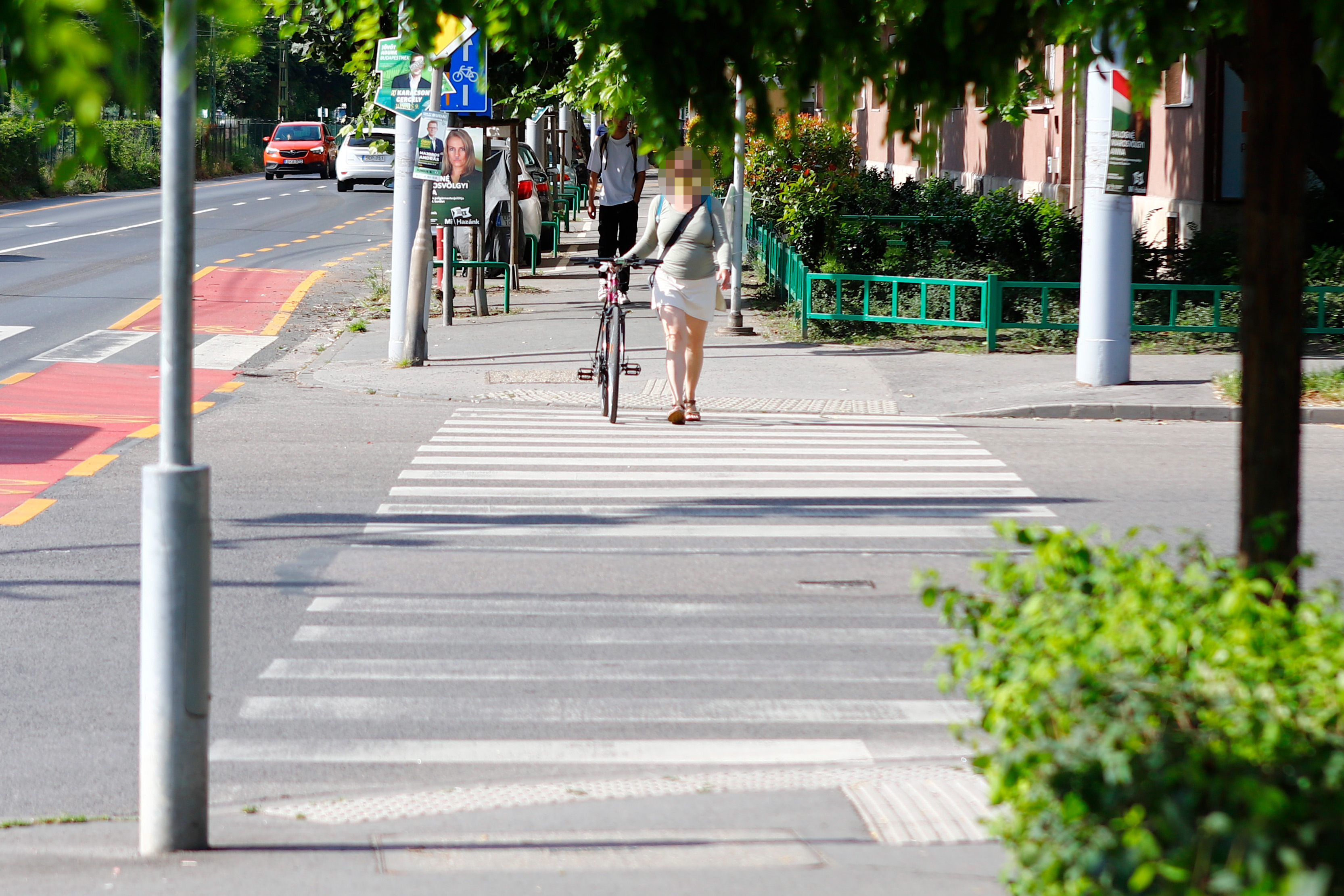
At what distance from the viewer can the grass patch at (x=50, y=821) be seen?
15.0 ft

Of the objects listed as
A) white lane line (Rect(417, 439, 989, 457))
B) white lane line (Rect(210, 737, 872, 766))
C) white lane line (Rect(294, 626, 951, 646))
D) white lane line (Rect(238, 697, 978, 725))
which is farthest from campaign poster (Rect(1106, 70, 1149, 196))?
white lane line (Rect(210, 737, 872, 766))

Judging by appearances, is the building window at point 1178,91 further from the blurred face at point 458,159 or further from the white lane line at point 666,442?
the white lane line at point 666,442

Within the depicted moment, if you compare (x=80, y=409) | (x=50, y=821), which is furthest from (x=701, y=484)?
(x=50, y=821)

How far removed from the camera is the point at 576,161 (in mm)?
46406

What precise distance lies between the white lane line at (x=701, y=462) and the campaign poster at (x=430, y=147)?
5.38 m

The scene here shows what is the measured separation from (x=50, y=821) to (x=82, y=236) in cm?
2810

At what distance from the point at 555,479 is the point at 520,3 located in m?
5.45

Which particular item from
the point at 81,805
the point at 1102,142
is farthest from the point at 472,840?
the point at 1102,142

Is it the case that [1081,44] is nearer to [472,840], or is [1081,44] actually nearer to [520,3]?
[520,3]

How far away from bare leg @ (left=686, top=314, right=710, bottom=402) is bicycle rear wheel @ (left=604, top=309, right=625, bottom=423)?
1.64ft

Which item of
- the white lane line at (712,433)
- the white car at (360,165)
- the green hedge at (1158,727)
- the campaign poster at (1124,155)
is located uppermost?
the white car at (360,165)

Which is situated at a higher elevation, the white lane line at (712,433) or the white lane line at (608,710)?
the white lane line at (712,433)

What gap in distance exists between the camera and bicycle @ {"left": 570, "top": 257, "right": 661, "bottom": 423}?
1191 cm

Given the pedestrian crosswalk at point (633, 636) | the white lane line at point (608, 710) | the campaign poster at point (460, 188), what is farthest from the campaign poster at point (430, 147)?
the white lane line at point (608, 710)
